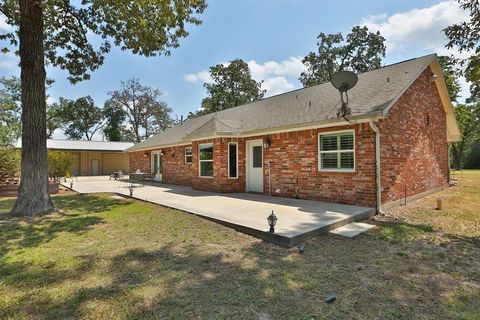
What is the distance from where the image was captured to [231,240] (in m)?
5.19

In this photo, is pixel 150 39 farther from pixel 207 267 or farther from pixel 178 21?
pixel 207 267

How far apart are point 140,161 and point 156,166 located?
2.79 metres

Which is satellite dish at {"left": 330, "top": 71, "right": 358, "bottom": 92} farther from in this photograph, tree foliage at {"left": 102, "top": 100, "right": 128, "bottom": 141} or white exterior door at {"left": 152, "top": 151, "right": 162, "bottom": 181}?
tree foliage at {"left": 102, "top": 100, "right": 128, "bottom": 141}

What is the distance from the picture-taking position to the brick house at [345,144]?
25.5 feet

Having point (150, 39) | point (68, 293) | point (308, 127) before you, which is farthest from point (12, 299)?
point (150, 39)

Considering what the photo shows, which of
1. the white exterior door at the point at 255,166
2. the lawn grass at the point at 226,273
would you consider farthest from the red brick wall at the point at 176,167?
the lawn grass at the point at 226,273

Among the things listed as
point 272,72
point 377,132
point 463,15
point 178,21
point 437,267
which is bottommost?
point 437,267

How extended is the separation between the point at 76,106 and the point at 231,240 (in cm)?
4670

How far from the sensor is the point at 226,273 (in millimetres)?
3719

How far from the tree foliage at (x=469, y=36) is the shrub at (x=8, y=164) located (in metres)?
16.4

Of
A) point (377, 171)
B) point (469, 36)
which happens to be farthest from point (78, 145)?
point (469, 36)

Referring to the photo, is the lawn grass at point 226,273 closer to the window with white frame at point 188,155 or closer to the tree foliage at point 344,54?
the window with white frame at point 188,155

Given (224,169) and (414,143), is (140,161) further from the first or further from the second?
(414,143)

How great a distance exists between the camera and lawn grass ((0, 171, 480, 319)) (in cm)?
284
